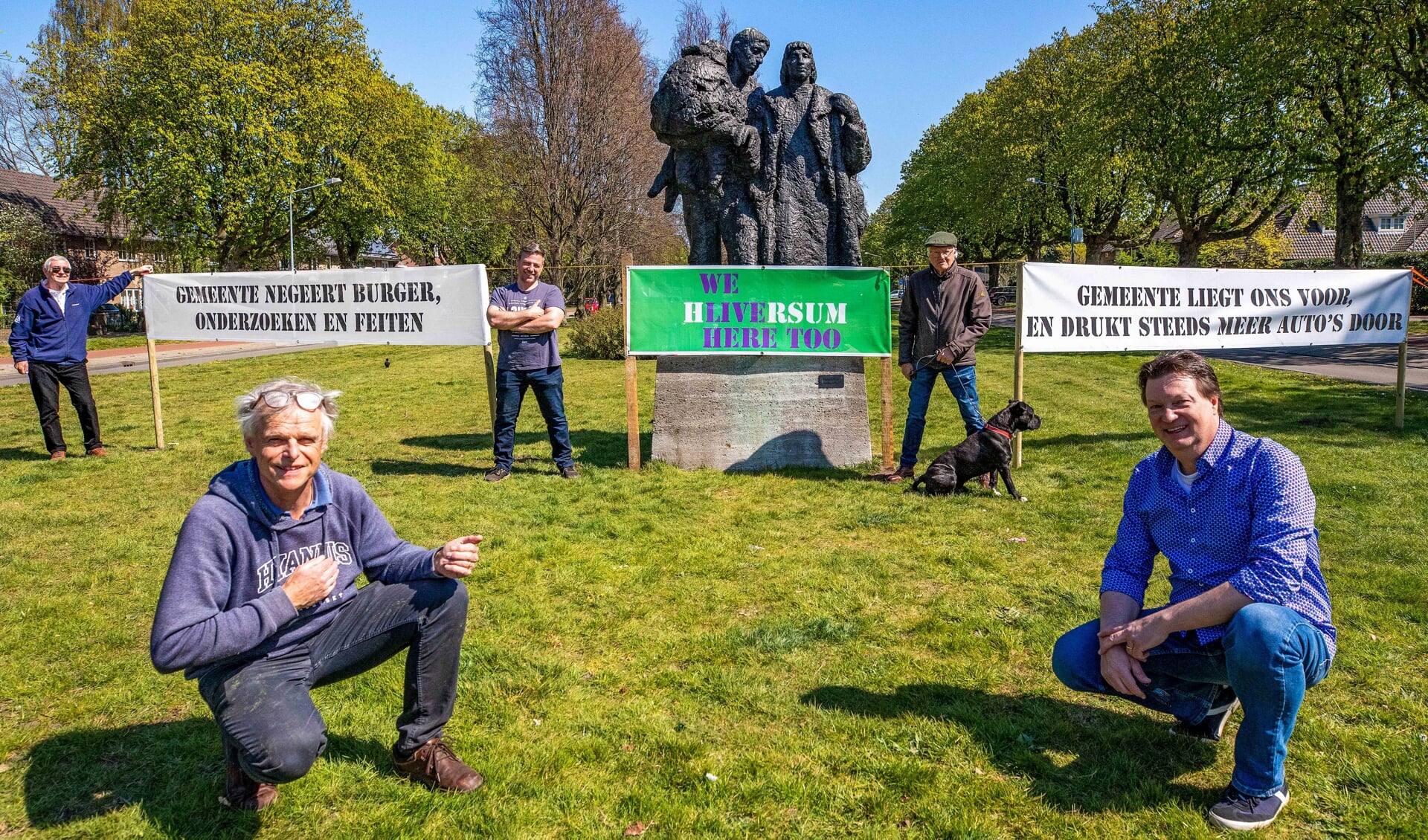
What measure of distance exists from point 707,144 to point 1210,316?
542cm

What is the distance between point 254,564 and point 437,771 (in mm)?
966

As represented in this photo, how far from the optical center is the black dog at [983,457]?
657cm

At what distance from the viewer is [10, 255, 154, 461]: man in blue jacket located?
26.2ft

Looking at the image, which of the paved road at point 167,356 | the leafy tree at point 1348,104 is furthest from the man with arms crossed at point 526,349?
the leafy tree at point 1348,104

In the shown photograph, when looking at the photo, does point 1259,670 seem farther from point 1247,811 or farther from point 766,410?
point 766,410

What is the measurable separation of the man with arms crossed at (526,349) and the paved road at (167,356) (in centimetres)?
1041

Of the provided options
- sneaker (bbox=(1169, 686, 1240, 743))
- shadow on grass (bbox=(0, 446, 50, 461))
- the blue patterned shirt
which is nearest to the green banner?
the blue patterned shirt

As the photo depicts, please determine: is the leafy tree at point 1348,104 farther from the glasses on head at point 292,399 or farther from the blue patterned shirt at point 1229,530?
the glasses on head at point 292,399

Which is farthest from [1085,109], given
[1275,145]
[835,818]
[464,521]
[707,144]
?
[835,818]

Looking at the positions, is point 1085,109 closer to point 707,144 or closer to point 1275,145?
point 1275,145

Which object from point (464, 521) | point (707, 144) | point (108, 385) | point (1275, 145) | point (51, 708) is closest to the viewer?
point (51, 708)

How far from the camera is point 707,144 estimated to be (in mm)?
8117

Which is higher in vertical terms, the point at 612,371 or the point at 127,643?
the point at 612,371

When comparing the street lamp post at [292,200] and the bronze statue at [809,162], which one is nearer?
the bronze statue at [809,162]
